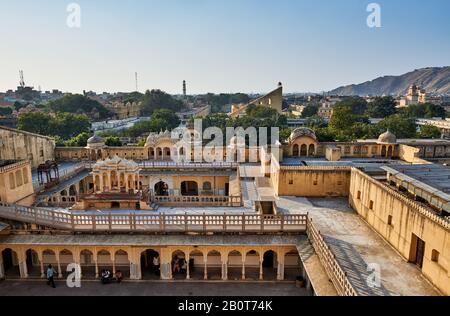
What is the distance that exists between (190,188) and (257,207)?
16678 mm

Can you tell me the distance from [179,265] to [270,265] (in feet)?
20.1

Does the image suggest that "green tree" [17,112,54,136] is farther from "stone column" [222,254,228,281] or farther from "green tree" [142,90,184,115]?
"green tree" [142,90,184,115]

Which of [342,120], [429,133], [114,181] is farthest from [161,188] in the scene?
[429,133]

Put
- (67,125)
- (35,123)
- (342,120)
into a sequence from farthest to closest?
(67,125)
(35,123)
(342,120)

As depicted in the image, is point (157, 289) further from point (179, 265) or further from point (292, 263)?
point (292, 263)

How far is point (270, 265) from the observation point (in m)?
23.7

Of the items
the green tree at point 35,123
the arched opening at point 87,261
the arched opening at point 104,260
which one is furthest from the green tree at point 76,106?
the arched opening at point 104,260

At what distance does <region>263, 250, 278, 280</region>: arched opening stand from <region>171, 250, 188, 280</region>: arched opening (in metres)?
5.30

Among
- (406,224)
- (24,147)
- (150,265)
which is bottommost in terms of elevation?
(150,265)

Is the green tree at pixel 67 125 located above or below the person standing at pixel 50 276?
above

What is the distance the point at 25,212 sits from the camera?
23.6 metres

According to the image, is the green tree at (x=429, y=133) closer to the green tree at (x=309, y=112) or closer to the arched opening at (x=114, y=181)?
the arched opening at (x=114, y=181)

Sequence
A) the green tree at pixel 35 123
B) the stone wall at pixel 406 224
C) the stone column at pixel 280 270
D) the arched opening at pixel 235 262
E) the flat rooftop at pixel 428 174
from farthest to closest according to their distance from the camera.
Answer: the green tree at pixel 35 123 → the arched opening at pixel 235 262 → the stone column at pixel 280 270 → the flat rooftop at pixel 428 174 → the stone wall at pixel 406 224

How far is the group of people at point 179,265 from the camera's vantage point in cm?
2278
